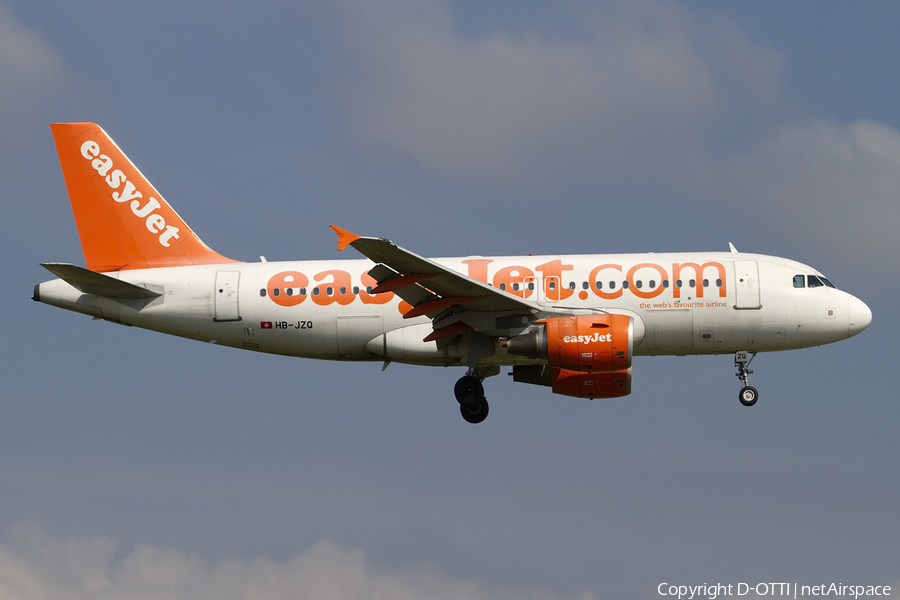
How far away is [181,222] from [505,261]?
11.1m

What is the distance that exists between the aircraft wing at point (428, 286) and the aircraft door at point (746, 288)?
5950 mm

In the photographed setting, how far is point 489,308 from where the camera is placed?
30844 millimetres

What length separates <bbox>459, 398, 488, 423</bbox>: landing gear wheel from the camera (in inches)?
1302

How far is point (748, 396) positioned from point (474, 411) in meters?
8.36

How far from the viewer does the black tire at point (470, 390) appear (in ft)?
108

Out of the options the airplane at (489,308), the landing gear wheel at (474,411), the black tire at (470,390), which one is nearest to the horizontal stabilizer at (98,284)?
the airplane at (489,308)

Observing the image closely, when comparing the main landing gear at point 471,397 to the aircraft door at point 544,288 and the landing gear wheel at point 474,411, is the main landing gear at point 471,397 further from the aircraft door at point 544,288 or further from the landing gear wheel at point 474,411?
the aircraft door at point 544,288

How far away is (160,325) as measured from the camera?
33.9 m

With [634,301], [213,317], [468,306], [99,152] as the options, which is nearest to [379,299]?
[468,306]

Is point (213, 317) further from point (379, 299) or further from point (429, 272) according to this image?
point (429, 272)

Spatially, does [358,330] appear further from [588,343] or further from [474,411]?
[588,343]

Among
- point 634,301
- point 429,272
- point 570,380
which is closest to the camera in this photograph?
point 429,272

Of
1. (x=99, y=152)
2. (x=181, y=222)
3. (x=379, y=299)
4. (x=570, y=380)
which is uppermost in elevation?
(x=99, y=152)

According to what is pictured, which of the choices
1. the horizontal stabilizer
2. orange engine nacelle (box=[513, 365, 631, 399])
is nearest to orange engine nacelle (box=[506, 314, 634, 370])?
orange engine nacelle (box=[513, 365, 631, 399])
